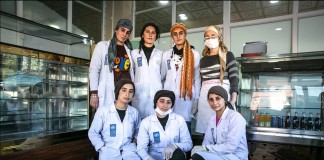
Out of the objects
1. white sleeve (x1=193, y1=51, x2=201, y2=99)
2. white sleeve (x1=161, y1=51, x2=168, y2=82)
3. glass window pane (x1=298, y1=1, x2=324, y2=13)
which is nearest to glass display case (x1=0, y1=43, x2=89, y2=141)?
white sleeve (x1=161, y1=51, x2=168, y2=82)

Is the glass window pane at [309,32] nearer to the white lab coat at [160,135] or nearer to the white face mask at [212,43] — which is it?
the white face mask at [212,43]

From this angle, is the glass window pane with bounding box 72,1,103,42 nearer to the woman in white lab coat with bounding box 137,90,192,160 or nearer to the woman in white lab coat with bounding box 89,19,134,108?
the woman in white lab coat with bounding box 89,19,134,108

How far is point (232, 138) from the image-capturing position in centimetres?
198

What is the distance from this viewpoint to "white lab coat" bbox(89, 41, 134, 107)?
2553mm

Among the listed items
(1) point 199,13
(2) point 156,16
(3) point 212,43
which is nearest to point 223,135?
(3) point 212,43

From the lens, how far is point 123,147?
234 centimetres

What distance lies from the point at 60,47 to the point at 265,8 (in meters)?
3.71

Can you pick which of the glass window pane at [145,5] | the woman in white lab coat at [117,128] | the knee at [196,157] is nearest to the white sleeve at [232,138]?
the knee at [196,157]

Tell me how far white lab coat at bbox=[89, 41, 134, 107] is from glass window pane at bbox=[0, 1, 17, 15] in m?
→ 2.96

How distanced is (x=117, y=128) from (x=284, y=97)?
7.31ft

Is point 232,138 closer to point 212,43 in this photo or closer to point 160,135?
point 160,135

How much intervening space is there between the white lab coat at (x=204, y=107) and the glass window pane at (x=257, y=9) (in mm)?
2493

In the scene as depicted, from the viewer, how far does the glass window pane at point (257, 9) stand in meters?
4.05

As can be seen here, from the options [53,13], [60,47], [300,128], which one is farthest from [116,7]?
[300,128]
